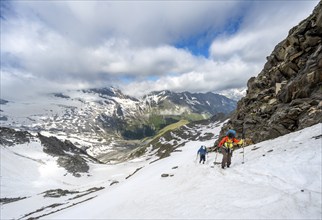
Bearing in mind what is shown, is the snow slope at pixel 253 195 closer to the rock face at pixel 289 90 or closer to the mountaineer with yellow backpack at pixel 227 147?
the mountaineer with yellow backpack at pixel 227 147

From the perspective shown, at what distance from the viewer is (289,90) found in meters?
31.0

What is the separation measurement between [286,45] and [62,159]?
9081cm

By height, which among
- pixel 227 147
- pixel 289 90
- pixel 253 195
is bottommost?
pixel 253 195

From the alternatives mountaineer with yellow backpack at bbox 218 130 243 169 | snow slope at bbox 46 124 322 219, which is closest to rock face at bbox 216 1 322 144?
mountaineer with yellow backpack at bbox 218 130 243 169

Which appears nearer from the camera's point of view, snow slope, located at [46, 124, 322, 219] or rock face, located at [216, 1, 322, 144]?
snow slope, located at [46, 124, 322, 219]

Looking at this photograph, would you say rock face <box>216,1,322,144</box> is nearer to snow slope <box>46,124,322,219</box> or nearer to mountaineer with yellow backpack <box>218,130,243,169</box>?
mountaineer with yellow backpack <box>218,130,243,169</box>

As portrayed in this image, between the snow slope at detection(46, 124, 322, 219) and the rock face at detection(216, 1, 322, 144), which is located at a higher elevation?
the rock face at detection(216, 1, 322, 144)

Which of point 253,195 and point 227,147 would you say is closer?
point 253,195

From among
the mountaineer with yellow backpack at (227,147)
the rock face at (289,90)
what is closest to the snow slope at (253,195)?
the mountaineer with yellow backpack at (227,147)

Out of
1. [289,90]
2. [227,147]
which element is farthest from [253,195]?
[289,90]

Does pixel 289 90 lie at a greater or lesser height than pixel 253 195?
greater

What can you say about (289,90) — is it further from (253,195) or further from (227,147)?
(253,195)

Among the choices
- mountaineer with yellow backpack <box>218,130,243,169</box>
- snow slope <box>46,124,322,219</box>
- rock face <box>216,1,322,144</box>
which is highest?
rock face <box>216,1,322,144</box>

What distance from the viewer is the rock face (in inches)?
1053
